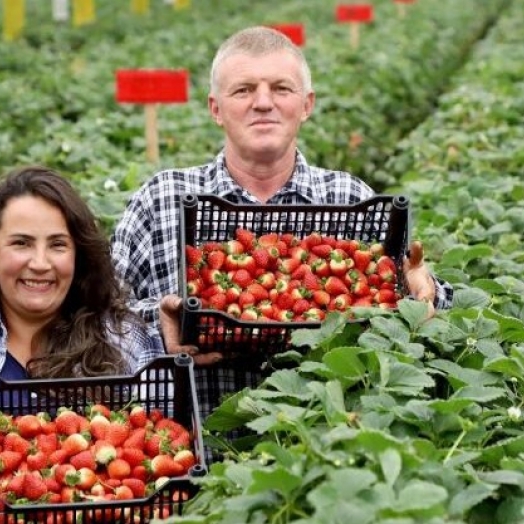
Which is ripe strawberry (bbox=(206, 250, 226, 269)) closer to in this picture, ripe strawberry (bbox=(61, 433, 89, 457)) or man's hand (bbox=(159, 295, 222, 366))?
man's hand (bbox=(159, 295, 222, 366))

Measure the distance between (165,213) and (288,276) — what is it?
551 millimetres

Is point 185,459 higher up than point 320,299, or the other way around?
point 320,299

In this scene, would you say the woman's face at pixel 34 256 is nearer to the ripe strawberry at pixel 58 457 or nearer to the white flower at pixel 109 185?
the ripe strawberry at pixel 58 457

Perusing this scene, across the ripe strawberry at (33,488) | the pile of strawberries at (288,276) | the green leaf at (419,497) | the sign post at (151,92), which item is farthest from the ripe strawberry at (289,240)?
the sign post at (151,92)

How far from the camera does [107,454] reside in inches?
131

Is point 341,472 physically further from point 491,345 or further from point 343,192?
point 343,192

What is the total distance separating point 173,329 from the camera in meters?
4.01

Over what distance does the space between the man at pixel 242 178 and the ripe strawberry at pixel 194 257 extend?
129 mm

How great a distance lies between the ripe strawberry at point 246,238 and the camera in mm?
4129

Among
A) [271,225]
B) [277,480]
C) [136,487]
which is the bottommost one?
[136,487]

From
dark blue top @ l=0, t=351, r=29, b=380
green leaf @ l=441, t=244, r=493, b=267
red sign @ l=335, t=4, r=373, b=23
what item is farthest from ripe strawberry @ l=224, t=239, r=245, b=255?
red sign @ l=335, t=4, r=373, b=23

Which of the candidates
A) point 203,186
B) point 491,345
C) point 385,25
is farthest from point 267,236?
point 385,25

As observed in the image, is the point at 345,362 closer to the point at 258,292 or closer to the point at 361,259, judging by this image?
the point at 258,292

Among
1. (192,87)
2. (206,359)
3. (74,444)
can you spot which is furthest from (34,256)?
(192,87)
